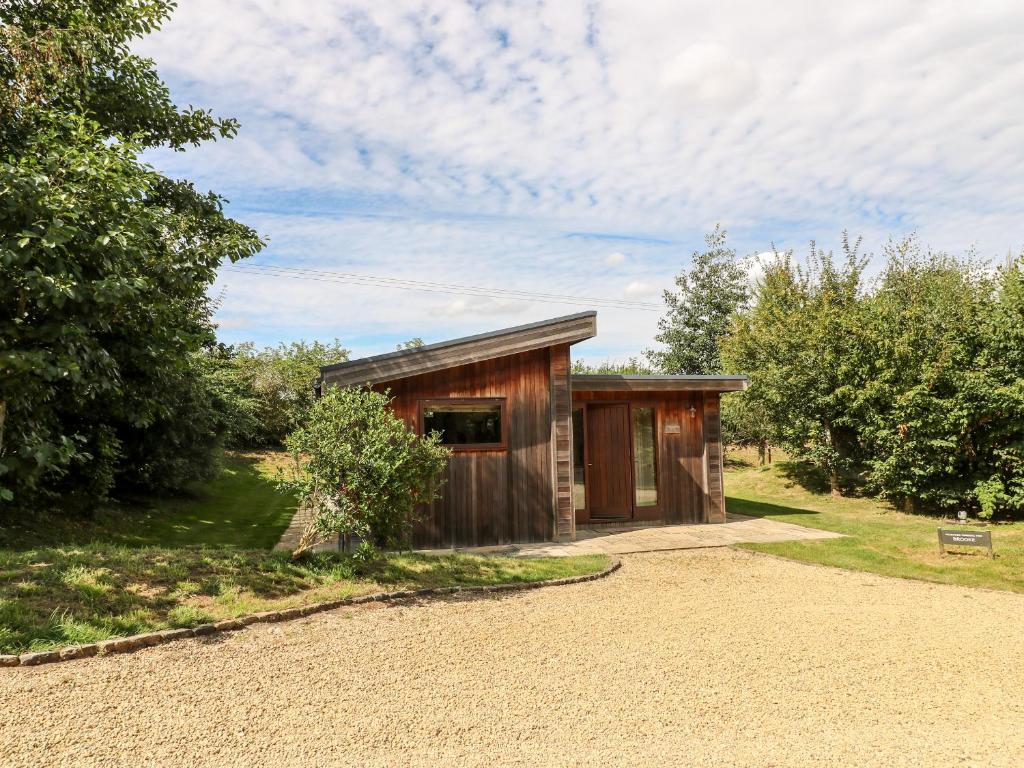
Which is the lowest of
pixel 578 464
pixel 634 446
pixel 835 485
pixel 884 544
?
pixel 884 544

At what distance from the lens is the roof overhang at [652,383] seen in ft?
33.7

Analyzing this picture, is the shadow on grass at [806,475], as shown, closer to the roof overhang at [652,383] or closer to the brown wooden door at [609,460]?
the roof overhang at [652,383]

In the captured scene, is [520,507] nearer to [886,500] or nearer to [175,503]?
[175,503]

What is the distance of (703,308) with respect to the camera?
2744cm

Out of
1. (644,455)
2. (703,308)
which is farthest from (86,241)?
(703,308)

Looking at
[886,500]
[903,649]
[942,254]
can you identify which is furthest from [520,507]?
[942,254]

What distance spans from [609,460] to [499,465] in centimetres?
274

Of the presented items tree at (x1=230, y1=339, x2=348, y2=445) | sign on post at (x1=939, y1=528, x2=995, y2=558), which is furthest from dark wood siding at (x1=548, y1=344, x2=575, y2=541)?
tree at (x1=230, y1=339, x2=348, y2=445)

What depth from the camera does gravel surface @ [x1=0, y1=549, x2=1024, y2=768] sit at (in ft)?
10.9

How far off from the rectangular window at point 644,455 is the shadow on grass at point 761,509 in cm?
275

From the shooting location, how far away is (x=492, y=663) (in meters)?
4.57

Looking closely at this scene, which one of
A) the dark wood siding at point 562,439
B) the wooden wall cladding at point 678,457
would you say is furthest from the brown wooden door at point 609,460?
the dark wood siding at point 562,439

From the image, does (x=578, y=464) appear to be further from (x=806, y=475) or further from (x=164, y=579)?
(x=806, y=475)

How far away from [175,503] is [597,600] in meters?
10.0
